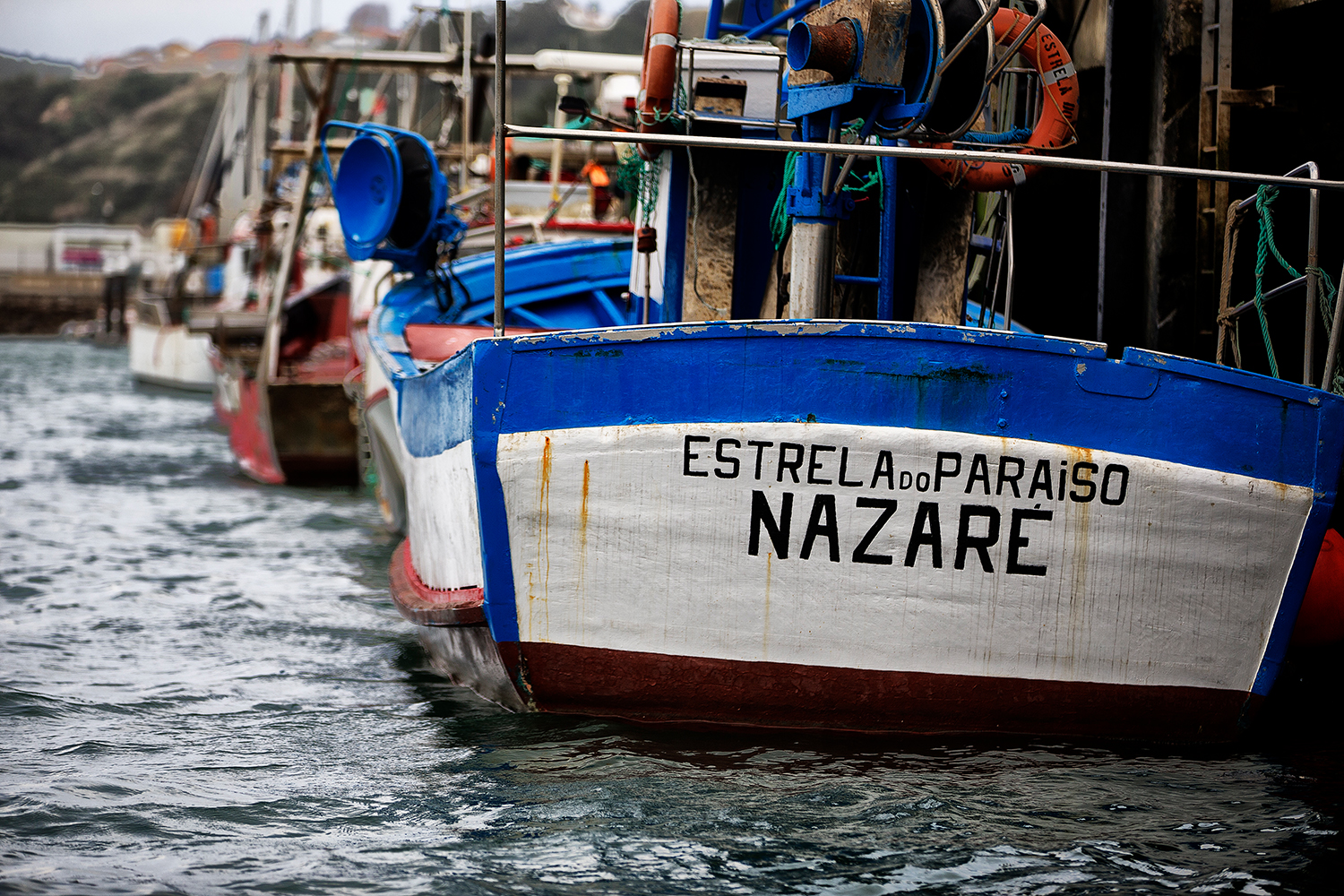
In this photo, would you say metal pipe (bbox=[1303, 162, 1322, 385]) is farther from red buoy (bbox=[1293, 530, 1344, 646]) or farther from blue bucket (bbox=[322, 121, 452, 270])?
blue bucket (bbox=[322, 121, 452, 270])

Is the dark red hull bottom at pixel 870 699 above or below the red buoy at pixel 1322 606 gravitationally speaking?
below

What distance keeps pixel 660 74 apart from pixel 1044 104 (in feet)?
5.30

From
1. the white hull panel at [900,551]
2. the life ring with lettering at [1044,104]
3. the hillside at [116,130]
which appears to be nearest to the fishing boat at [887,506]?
the white hull panel at [900,551]

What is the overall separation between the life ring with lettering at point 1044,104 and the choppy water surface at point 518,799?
2231 mm

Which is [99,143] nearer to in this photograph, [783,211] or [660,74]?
[660,74]

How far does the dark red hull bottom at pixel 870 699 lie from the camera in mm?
4348

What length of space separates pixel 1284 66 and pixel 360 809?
6.11m

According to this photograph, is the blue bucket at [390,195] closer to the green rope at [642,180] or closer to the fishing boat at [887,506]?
the green rope at [642,180]

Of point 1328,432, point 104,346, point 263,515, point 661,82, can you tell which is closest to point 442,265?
point 661,82

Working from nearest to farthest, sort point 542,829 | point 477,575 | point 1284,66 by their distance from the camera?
point 542,829, point 477,575, point 1284,66

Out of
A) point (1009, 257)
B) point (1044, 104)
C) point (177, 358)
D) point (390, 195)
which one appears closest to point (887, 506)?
point (1009, 257)

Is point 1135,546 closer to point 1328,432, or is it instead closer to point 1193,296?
point 1328,432

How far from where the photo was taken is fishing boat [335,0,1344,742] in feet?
13.6

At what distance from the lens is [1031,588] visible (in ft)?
13.9
